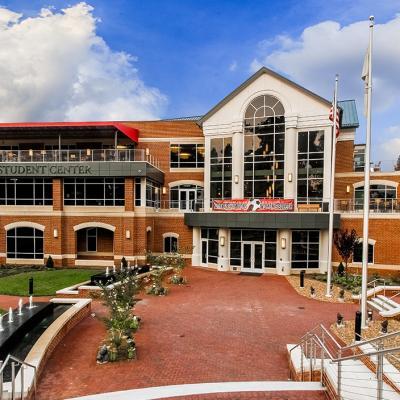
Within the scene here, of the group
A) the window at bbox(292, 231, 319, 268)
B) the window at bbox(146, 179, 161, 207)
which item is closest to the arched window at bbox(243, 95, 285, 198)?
the window at bbox(292, 231, 319, 268)

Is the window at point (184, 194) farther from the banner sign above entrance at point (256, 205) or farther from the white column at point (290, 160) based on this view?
the white column at point (290, 160)

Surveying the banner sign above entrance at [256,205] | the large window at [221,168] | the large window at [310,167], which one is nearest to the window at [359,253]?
the large window at [310,167]

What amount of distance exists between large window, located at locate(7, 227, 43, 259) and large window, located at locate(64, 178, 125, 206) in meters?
3.67

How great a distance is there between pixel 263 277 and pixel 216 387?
17035mm

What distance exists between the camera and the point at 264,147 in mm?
28391

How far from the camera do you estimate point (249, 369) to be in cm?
992

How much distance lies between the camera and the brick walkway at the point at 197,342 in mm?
9242

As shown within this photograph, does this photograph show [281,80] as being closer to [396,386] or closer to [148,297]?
[148,297]

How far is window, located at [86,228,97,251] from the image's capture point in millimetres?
30047

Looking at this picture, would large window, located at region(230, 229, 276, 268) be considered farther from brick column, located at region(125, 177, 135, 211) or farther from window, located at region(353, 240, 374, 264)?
brick column, located at region(125, 177, 135, 211)

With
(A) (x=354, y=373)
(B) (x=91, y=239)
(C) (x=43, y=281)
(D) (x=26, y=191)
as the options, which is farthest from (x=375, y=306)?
(D) (x=26, y=191)

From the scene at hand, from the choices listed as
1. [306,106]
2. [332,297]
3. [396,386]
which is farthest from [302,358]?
[306,106]

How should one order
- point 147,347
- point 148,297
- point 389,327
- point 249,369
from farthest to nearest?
point 148,297 → point 389,327 → point 147,347 → point 249,369

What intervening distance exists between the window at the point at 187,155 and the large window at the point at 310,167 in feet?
32.1
